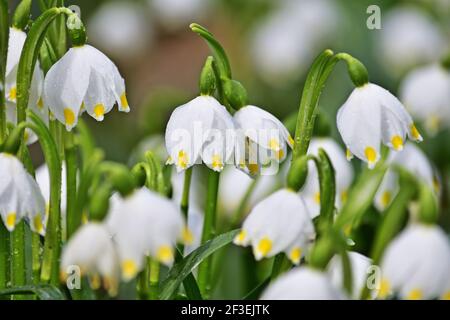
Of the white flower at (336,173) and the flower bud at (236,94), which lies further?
the white flower at (336,173)

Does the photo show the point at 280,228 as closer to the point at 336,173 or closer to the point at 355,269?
the point at 355,269

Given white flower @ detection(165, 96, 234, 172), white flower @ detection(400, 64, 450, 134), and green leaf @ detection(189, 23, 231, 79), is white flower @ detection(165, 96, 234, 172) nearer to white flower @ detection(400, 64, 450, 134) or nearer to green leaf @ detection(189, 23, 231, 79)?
green leaf @ detection(189, 23, 231, 79)

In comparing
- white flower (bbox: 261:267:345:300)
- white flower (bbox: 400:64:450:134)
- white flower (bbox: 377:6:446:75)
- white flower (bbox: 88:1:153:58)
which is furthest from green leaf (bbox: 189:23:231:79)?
white flower (bbox: 88:1:153:58)

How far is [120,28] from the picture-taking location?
4.22 m

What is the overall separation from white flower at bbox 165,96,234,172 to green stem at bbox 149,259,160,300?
13 centimetres

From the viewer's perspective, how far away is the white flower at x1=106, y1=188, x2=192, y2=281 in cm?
120

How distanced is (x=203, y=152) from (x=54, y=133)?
10.0 inches

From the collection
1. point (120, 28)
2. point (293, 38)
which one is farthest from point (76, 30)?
point (120, 28)

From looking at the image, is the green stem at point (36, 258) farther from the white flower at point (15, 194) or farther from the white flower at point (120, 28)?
the white flower at point (120, 28)

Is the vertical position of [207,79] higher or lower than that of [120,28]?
higher

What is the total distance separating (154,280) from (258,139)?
0.21m

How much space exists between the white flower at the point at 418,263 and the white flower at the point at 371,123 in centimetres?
18

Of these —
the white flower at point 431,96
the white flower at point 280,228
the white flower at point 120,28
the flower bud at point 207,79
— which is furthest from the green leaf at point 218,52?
the white flower at point 120,28

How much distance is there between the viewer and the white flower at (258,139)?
1390 millimetres
